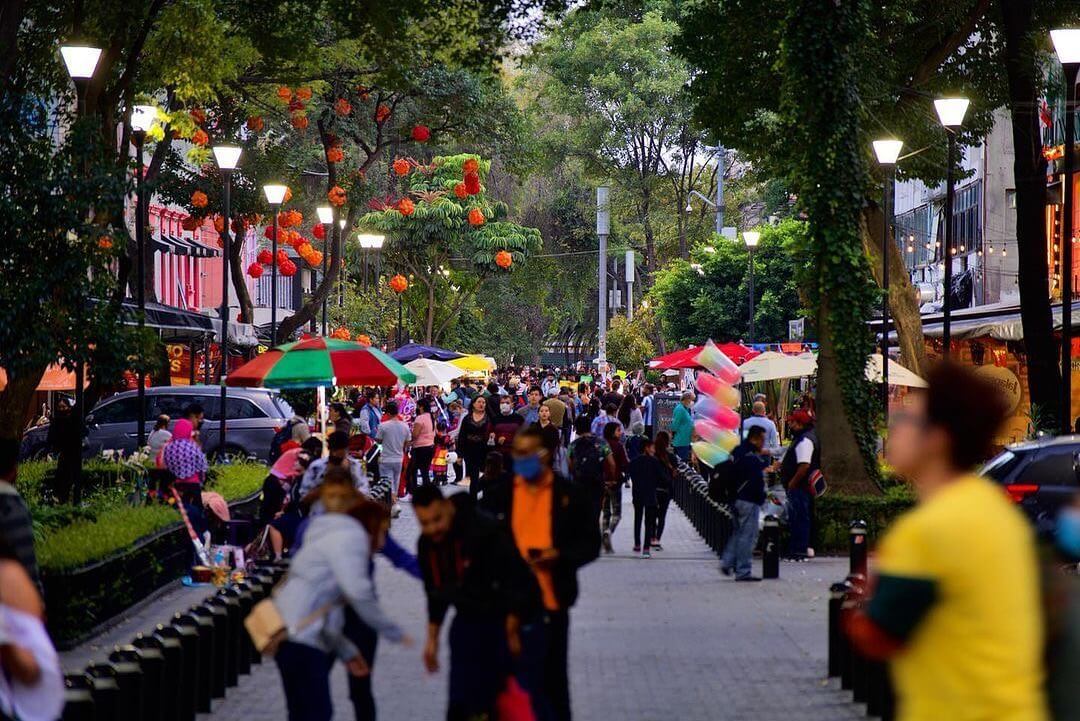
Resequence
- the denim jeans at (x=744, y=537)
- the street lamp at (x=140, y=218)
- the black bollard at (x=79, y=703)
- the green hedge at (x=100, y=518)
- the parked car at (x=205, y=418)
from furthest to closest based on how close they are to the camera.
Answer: the parked car at (x=205, y=418) → the street lamp at (x=140, y=218) → the denim jeans at (x=744, y=537) → the green hedge at (x=100, y=518) → the black bollard at (x=79, y=703)

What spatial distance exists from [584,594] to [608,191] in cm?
5255

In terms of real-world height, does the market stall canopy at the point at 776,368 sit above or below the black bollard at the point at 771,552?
above

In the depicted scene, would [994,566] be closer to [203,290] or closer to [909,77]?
[909,77]

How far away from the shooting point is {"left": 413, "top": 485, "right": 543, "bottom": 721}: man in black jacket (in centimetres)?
803

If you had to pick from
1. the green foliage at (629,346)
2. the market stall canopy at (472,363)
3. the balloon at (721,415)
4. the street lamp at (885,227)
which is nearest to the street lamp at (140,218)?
the balloon at (721,415)

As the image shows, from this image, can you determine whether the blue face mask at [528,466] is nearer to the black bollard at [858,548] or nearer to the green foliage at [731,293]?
the black bollard at [858,548]

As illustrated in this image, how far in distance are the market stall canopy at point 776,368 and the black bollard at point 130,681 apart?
2379 centimetres

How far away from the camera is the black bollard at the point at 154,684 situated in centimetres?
919

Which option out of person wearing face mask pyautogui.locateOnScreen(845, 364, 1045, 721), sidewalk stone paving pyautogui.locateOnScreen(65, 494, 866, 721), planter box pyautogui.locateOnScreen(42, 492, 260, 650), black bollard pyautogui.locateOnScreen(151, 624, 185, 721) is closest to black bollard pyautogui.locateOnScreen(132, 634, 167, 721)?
black bollard pyautogui.locateOnScreen(151, 624, 185, 721)

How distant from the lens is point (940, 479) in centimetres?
438

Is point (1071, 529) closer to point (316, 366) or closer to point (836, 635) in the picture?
point (836, 635)

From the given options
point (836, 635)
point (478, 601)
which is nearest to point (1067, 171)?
point (836, 635)

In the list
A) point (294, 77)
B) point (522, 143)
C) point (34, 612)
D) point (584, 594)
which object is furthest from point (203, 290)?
point (34, 612)

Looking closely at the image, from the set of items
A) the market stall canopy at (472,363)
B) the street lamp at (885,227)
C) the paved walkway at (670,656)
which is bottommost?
the paved walkway at (670,656)
